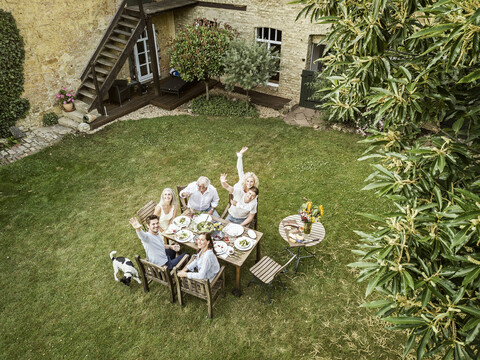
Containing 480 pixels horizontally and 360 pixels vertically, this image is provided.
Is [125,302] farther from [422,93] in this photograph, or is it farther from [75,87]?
[75,87]

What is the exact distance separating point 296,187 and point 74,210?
571 centimetres

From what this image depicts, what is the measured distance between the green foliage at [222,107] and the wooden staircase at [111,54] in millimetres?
3130

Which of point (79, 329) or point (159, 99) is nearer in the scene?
point (79, 329)

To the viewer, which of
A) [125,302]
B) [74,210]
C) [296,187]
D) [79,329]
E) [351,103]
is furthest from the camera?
[296,187]

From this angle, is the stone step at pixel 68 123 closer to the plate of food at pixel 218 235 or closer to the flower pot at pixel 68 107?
the flower pot at pixel 68 107

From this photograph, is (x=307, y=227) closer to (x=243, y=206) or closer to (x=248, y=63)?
(x=243, y=206)

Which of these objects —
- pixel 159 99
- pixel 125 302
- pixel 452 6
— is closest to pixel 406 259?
pixel 452 6

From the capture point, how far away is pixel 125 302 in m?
6.38

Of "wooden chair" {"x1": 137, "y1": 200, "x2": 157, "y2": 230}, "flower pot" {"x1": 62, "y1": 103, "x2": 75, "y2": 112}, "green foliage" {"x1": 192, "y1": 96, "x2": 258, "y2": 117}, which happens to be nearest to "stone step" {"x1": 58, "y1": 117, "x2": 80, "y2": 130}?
"flower pot" {"x1": 62, "y1": 103, "x2": 75, "y2": 112}

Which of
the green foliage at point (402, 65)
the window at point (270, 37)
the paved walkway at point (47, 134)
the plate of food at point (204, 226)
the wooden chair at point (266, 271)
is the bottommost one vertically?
the paved walkway at point (47, 134)

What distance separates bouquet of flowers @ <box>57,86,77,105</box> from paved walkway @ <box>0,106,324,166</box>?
0.96 metres

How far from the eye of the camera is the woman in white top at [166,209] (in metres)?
6.77

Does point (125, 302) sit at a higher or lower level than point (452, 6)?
lower

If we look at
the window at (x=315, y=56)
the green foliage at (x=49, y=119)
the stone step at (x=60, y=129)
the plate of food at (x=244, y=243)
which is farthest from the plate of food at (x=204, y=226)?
the window at (x=315, y=56)
